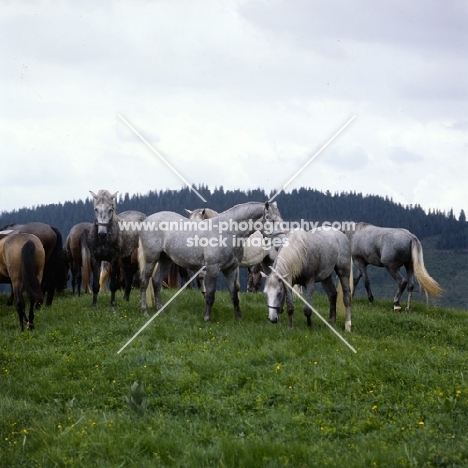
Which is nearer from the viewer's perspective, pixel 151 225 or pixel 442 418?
pixel 442 418

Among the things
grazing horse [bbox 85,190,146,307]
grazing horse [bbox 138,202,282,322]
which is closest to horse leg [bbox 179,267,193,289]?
grazing horse [bbox 85,190,146,307]

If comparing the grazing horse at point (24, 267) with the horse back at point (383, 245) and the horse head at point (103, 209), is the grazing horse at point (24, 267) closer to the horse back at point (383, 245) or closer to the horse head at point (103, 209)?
the horse head at point (103, 209)

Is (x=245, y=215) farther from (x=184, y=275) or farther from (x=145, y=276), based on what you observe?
(x=184, y=275)

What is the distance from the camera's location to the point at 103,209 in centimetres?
1588

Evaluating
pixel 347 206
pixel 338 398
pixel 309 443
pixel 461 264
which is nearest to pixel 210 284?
pixel 338 398

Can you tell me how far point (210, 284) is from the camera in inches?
583

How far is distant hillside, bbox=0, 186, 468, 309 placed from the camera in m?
138

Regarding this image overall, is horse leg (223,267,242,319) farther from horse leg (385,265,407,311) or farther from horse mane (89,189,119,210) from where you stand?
horse leg (385,265,407,311)

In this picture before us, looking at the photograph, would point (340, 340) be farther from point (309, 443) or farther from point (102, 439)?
point (102, 439)

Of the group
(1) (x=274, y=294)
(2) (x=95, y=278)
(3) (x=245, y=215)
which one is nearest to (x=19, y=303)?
(2) (x=95, y=278)

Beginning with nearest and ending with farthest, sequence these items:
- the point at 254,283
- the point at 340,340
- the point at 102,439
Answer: the point at 102,439
the point at 340,340
the point at 254,283

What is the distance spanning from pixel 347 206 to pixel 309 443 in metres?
152

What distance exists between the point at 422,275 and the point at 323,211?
135m

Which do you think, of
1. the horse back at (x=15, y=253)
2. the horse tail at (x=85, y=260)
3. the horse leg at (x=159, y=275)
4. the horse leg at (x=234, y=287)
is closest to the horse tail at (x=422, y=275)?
the horse leg at (x=234, y=287)
